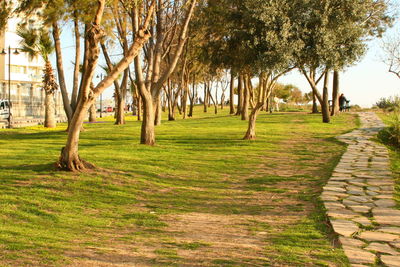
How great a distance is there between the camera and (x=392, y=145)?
14758 millimetres

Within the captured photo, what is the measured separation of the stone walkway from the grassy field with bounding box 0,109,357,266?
214 millimetres

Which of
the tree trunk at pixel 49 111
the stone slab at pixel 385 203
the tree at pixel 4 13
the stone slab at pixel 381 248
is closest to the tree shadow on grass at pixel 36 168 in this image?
the stone slab at pixel 385 203

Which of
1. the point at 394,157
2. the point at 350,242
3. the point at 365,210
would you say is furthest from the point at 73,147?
the point at 394,157

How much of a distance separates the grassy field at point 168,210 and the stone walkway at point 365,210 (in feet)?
0.70

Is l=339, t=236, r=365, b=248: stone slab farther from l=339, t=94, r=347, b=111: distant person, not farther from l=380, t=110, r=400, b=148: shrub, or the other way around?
l=339, t=94, r=347, b=111: distant person

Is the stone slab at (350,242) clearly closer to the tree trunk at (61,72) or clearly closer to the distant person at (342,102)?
the tree trunk at (61,72)

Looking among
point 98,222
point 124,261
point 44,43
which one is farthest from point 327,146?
point 44,43

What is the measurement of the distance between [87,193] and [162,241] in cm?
286

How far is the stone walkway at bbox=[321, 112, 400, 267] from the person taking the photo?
16.0 feet

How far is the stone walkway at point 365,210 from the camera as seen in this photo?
4.88m

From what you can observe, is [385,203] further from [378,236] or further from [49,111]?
[49,111]

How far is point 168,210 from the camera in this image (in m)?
7.16

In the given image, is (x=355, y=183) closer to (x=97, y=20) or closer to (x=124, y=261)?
(x=124, y=261)

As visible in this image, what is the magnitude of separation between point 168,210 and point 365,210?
10.0 feet
